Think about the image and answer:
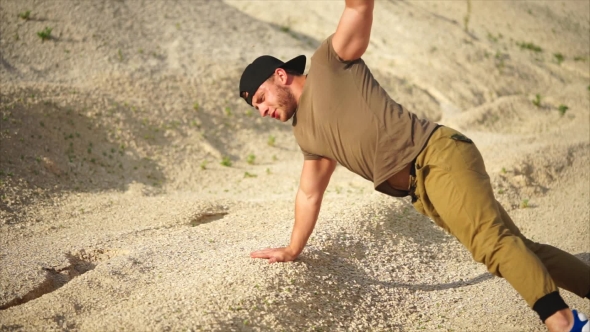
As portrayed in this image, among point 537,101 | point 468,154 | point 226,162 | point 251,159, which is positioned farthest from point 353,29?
point 537,101

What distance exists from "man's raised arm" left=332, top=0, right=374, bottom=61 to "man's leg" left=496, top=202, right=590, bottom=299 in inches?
42.5

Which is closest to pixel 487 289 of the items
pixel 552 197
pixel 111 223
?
pixel 552 197

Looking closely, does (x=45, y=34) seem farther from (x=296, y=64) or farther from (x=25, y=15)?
(x=296, y=64)

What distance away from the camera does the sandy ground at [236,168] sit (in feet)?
13.6

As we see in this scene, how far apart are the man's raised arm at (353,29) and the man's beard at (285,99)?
400mm

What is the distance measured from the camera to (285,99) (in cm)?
375

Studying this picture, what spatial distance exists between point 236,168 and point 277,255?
3946mm

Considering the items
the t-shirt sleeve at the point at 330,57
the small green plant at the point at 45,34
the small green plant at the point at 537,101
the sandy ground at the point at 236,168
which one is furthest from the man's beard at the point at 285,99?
the small green plant at the point at 537,101

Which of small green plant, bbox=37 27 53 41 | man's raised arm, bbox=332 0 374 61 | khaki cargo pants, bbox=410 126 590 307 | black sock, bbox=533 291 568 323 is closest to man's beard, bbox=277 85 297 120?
man's raised arm, bbox=332 0 374 61

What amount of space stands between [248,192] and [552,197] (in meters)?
3.06

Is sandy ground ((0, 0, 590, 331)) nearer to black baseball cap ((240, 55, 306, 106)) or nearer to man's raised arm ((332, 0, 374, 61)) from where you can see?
black baseball cap ((240, 55, 306, 106))

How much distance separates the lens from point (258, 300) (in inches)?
155

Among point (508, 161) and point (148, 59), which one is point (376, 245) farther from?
point (148, 59)

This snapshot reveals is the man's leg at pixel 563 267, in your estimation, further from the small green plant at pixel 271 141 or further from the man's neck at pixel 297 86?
the small green plant at pixel 271 141
